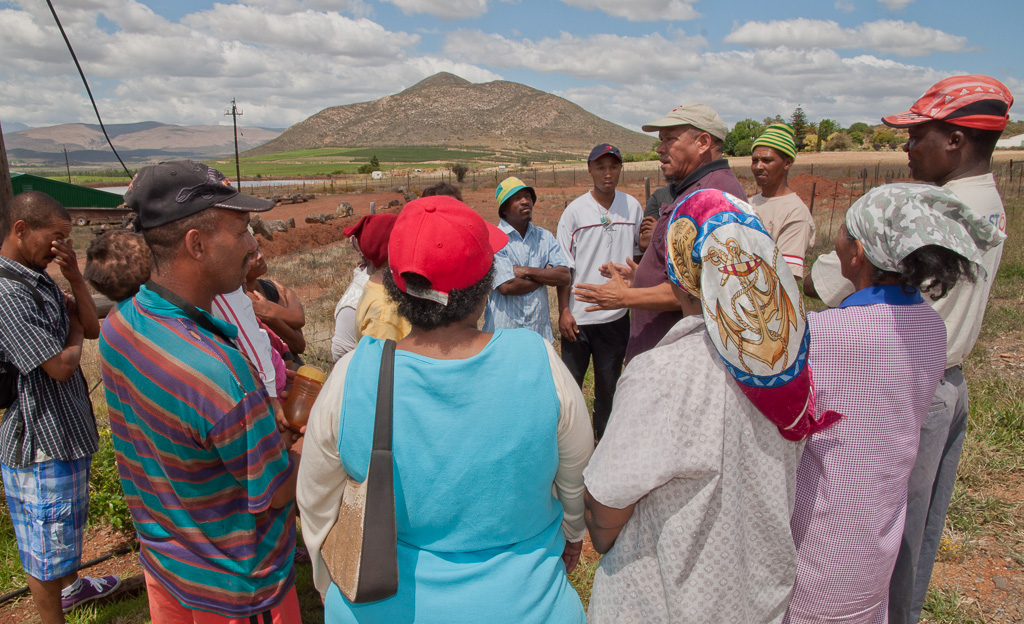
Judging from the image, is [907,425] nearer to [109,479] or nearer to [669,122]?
[669,122]

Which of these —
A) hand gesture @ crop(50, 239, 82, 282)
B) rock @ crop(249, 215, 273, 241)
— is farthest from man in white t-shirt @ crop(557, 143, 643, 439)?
rock @ crop(249, 215, 273, 241)

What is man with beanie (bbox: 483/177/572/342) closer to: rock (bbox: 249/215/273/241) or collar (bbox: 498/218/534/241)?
collar (bbox: 498/218/534/241)

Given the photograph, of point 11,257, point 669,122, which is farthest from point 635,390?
point 11,257

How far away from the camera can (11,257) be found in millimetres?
2688

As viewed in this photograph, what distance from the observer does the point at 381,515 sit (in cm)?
142

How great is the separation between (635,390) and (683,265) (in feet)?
1.18

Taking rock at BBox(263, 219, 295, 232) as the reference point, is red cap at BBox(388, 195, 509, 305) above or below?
above

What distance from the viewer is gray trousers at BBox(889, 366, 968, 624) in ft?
7.36

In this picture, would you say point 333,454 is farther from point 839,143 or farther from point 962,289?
point 839,143

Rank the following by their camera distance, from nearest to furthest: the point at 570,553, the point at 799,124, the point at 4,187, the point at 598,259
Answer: the point at 570,553, the point at 4,187, the point at 598,259, the point at 799,124

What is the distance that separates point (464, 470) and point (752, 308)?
31.3 inches

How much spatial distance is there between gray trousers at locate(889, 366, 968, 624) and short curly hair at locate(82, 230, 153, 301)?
3.49m

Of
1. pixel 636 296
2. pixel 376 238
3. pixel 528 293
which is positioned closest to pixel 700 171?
pixel 636 296

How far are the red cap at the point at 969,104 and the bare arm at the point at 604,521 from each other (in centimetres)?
212
